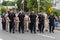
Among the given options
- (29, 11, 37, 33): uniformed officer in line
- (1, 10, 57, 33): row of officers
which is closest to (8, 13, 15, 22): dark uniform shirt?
(1, 10, 57, 33): row of officers

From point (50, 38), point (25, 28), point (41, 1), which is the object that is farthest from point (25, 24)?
point (41, 1)

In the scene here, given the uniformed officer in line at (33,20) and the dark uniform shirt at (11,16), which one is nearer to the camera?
the uniformed officer in line at (33,20)

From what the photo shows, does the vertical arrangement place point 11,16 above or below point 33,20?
above

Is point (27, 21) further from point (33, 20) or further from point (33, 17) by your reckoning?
point (33, 17)

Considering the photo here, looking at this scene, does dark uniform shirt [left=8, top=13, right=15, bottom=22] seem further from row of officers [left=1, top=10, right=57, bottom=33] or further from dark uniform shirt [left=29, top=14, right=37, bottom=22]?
dark uniform shirt [left=29, top=14, right=37, bottom=22]

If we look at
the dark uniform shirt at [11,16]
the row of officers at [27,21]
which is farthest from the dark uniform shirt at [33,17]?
the dark uniform shirt at [11,16]

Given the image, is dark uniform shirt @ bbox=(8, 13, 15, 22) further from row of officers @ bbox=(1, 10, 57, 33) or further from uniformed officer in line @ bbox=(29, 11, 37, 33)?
uniformed officer in line @ bbox=(29, 11, 37, 33)

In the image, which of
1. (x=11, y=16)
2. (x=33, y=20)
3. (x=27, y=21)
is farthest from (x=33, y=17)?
(x=11, y=16)

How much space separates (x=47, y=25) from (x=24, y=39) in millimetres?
6300

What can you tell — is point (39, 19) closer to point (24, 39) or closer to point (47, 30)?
point (47, 30)

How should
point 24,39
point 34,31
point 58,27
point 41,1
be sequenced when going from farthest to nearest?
point 41,1, point 58,27, point 34,31, point 24,39

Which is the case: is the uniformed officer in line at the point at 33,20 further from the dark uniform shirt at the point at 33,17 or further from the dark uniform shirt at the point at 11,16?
the dark uniform shirt at the point at 11,16

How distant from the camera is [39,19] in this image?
997 inches

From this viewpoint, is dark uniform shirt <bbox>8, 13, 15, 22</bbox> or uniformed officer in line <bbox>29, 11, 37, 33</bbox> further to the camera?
dark uniform shirt <bbox>8, 13, 15, 22</bbox>
